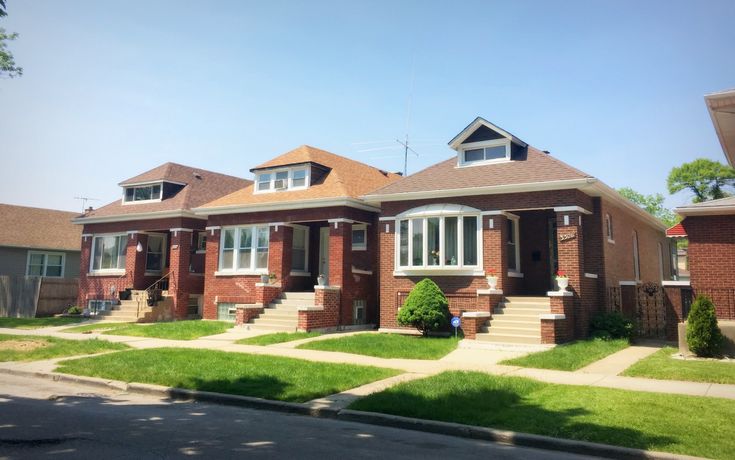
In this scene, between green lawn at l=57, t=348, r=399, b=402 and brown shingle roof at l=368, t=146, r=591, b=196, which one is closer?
green lawn at l=57, t=348, r=399, b=402

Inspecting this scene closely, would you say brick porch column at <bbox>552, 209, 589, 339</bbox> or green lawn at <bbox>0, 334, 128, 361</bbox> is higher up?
brick porch column at <bbox>552, 209, 589, 339</bbox>

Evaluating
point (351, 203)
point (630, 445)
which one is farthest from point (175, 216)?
point (630, 445)

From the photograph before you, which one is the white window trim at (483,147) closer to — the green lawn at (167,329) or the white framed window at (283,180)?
the white framed window at (283,180)

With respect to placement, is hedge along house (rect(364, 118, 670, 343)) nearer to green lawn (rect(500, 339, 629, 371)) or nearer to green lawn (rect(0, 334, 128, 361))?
green lawn (rect(500, 339, 629, 371))

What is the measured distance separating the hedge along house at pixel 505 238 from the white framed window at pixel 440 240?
1.3 inches

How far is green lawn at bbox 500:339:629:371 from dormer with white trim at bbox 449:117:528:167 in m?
6.83

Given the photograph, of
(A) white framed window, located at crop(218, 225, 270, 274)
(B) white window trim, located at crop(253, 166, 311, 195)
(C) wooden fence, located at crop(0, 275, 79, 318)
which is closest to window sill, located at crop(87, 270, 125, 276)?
(C) wooden fence, located at crop(0, 275, 79, 318)

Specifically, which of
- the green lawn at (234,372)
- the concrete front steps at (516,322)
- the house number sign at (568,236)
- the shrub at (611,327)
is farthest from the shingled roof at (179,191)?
the shrub at (611,327)

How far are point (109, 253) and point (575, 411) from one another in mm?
25404

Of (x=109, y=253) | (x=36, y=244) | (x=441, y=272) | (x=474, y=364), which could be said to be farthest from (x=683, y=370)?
(x=36, y=244)

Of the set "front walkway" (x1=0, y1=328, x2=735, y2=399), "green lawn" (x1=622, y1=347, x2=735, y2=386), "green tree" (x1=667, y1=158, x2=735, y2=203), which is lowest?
"front walkway" (x1=0, y1=328, x2=735, y2=399)

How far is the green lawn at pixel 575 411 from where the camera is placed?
21.8 ft

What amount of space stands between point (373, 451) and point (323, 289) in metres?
13.1

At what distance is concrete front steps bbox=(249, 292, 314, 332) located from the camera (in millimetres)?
19358
